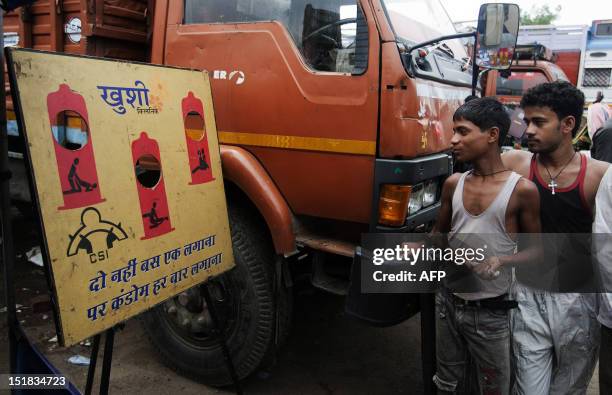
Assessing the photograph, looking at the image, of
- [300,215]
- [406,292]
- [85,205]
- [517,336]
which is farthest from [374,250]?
[85,205]

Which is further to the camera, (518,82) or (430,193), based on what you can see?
(518,82)

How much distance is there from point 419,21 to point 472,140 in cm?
129

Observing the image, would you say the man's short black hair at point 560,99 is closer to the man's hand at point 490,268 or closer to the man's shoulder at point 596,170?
the man's shoulder at point 596,170

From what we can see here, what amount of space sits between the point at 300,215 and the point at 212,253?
2.10 ft

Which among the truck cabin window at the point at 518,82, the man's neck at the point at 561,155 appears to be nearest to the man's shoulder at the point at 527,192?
the man's neck at the point at 561,155

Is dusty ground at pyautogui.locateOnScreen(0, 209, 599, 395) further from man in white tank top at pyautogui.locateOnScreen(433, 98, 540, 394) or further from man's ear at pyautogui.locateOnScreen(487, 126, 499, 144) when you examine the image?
man's ear at pyautogui.locateOnScreen(487, 126, 499, 144)

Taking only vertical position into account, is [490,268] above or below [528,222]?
below

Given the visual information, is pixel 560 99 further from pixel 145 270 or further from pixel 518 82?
pixel 518 82

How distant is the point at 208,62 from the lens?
2.83 metres

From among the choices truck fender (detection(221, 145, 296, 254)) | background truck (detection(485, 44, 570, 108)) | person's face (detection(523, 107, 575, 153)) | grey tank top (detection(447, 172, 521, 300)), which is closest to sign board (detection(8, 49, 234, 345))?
truck fender (detection(221, 145, 296, 254))

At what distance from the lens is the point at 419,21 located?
116 inches

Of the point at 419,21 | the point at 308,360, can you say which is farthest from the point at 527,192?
the point at 308,360

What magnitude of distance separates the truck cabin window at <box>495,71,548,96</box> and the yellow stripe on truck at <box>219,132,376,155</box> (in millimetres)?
6873

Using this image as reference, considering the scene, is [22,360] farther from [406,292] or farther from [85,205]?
[406,292]
